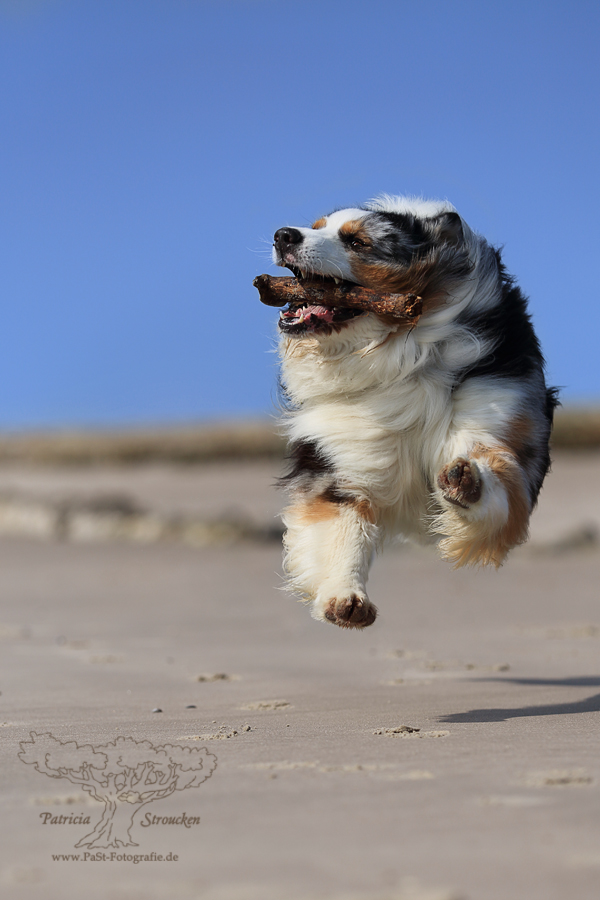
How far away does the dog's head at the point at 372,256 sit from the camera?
443 centimetres

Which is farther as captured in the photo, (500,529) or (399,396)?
(399,396)

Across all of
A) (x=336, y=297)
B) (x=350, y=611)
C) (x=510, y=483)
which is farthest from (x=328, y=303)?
(x=350, y=611)

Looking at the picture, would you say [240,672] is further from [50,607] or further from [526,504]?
[50,607]

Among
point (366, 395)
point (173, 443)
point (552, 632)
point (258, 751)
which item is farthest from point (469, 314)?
point (173, 443)

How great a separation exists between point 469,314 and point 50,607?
598 cm

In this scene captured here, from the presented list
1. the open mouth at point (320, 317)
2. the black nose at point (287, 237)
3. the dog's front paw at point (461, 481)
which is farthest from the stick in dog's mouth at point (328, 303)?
the dog's front paw at point (461, 481)

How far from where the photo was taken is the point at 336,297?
4.49 m

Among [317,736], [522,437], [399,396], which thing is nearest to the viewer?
[317,736]

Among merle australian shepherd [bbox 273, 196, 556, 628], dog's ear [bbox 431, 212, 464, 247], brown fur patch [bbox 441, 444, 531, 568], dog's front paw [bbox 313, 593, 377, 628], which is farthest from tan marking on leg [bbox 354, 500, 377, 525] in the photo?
dog's ear [bbox 431, 212, 464, 247]

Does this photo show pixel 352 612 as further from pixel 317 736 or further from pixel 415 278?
pixel 415 278

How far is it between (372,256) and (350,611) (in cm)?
157

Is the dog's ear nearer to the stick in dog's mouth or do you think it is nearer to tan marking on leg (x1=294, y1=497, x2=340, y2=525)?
the stick in dog's mouth

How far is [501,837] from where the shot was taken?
7.00 feet

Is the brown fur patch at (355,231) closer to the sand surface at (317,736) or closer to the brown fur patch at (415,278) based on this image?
the brown fur patch at (415,278)
